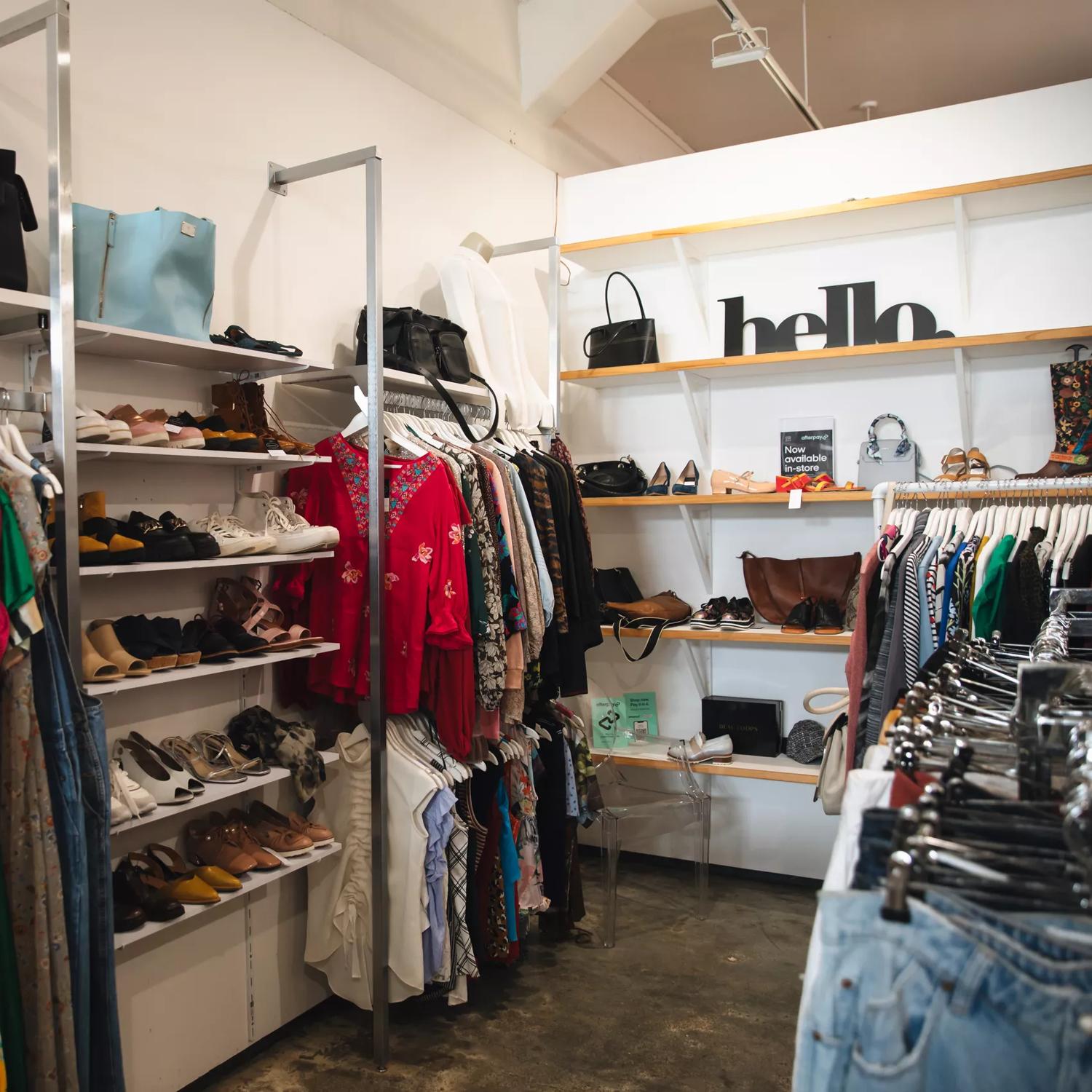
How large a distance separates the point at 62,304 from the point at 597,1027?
7.88 ft

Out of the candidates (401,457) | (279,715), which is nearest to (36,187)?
(401,457)

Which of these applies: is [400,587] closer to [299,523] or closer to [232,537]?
[299,523]

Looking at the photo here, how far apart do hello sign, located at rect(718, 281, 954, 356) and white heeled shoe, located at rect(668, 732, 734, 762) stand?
5.20 feet

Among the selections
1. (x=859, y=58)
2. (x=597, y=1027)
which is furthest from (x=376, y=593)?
(x=859, y=58)

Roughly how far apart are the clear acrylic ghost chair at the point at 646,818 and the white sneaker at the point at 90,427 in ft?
7.48

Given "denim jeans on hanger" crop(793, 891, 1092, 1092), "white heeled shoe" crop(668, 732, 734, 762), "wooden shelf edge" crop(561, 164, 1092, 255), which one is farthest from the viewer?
"white heeled shoe" crop(668, 732, 734, 762)

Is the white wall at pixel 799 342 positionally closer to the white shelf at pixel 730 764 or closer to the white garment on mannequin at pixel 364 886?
the white shelf at pixel 730 764

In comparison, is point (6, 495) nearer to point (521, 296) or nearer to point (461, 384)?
point (461, 384)

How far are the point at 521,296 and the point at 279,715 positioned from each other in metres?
2.20

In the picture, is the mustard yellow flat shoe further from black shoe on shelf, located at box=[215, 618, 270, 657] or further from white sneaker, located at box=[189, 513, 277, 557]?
white sneaker, located at box=[189, 513, 277, 557]

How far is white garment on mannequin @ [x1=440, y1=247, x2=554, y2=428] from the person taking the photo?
3.52 meters

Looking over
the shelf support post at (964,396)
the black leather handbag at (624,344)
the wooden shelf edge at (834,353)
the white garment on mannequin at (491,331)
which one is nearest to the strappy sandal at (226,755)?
the white garment on mannequin at (491,331)

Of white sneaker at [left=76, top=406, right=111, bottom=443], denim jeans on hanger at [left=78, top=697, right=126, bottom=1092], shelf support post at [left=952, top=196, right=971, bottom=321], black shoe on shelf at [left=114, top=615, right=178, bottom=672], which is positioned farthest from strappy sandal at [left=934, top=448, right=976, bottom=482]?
denim jeans on hanger at [left=78, top=697, right=126, bottom=1092]

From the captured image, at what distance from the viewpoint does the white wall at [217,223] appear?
2414 mm
